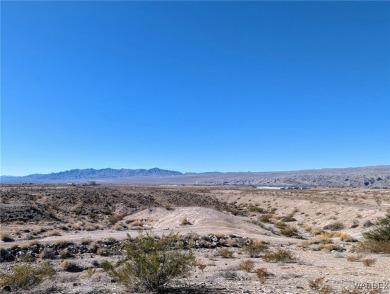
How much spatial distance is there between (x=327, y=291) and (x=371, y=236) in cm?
1278

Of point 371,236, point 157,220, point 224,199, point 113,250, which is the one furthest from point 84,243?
point 224,199

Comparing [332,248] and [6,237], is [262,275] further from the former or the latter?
[6,237]

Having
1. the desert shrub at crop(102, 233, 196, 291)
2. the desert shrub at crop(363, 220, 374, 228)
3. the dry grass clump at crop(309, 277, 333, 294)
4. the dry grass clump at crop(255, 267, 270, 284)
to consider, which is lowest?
the desert shrub at crop(363, 220, 374, 228)

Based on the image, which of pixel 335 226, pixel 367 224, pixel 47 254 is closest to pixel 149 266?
pixel 47 254

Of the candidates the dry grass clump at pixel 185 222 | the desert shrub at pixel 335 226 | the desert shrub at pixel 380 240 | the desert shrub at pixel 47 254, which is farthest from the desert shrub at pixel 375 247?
the dry grass clump at pixel 185 222

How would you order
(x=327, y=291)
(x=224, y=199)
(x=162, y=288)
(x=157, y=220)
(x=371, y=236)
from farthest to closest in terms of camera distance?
(x=224, y=199), (x=157, y=220), (x=371, y=236), (x=162, y=288), (x=327, y=291)

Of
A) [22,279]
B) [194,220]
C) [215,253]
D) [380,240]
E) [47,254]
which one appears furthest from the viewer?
[194,220]

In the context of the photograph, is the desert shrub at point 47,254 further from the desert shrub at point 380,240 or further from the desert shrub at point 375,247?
the desert shrub at point 380,240

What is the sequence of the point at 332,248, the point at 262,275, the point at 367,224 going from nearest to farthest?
1. the point at 262,275
2. the point at 332,248
3. the point at 367,224

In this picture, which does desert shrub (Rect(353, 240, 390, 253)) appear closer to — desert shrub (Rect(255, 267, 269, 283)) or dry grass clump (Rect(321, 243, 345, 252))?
dry grass clump (Rect(321, 243, 345, 252))

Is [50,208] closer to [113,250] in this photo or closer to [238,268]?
[113,250]

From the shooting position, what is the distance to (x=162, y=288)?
12297 mm

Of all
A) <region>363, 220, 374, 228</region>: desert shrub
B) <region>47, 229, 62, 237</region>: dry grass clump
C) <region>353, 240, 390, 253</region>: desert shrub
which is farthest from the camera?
<region>363, 220, 374, 228</region>: desert shrub

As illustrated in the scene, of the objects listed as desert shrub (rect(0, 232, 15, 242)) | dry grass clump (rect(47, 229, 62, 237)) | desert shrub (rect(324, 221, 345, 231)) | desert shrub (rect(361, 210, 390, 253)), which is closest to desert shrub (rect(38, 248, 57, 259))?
desert shrub (rect(0, 232, 15, 242))
